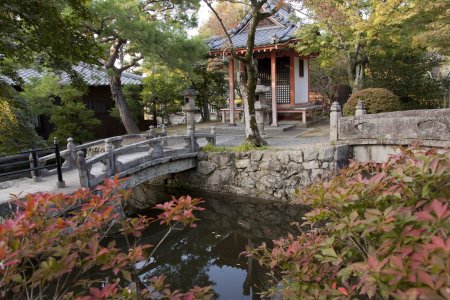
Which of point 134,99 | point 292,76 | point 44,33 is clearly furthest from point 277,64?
point 44,33

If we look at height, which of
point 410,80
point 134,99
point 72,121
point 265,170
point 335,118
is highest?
point 410,80

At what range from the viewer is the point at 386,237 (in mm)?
1982

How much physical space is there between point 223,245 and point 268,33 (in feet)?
42.7

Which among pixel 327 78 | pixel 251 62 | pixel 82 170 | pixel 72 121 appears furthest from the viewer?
pixel 327 78

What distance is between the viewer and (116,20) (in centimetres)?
1201

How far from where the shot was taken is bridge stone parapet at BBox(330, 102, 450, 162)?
27.5ft

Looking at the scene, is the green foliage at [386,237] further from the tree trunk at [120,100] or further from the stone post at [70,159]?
the tree trunk at [120,100]

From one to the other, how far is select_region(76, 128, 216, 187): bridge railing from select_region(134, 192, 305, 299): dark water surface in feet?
6.31

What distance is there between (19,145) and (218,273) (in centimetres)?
873

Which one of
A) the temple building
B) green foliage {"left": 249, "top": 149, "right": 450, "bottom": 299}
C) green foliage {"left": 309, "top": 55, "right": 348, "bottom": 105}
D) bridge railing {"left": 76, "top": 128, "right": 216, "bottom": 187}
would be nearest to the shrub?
the temple building

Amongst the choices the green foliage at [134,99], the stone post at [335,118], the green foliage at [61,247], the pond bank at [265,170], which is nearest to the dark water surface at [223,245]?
the pond bank at [265,170]

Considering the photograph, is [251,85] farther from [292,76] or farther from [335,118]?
[292,76]

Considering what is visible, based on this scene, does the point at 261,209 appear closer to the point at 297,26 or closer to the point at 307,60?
the point at 297,26

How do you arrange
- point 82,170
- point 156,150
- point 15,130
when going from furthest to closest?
point 15,130 < point 156,150 < point 82,170
